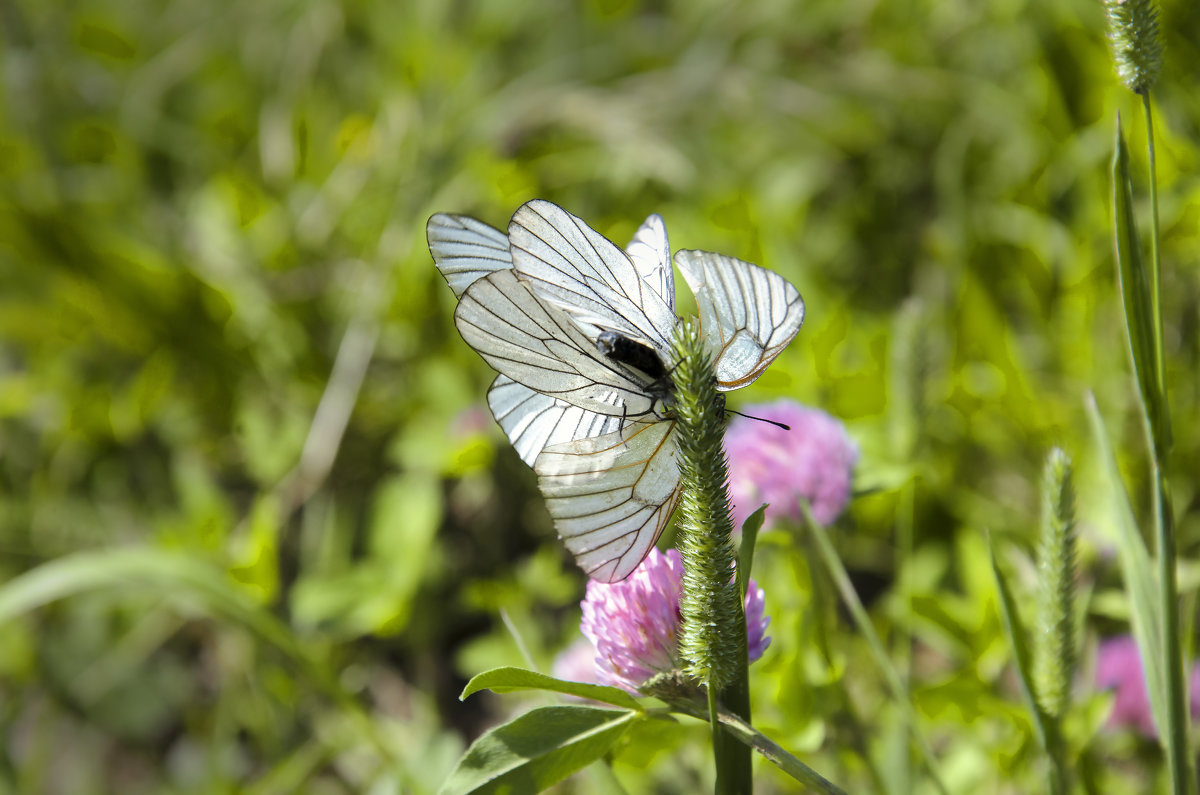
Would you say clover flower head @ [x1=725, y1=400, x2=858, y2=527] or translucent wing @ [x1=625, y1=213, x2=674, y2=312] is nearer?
translucent wing @ [x1=625, y1=213, x2=674, y2=312]

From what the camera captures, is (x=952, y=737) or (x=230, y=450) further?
(x=230, y=450)

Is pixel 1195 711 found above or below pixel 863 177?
below

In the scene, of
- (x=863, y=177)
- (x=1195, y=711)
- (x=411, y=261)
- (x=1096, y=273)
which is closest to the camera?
(x=1195, y=711)

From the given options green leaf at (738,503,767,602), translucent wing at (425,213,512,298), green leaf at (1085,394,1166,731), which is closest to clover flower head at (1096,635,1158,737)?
green leaf at (1085,394,1166,731)

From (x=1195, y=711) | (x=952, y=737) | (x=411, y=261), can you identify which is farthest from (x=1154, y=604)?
(x=411, y=261)

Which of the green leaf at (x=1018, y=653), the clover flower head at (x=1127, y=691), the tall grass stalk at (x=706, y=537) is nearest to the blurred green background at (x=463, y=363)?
the clover flower head at (x=1127, y=691)

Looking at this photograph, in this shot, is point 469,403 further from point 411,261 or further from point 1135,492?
point 1135,492

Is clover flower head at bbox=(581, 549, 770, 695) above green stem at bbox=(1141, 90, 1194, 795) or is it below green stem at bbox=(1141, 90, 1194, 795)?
above

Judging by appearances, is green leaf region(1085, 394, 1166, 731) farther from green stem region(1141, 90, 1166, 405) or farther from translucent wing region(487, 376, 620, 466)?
translucent wing region(487, 376, 620, 466)
